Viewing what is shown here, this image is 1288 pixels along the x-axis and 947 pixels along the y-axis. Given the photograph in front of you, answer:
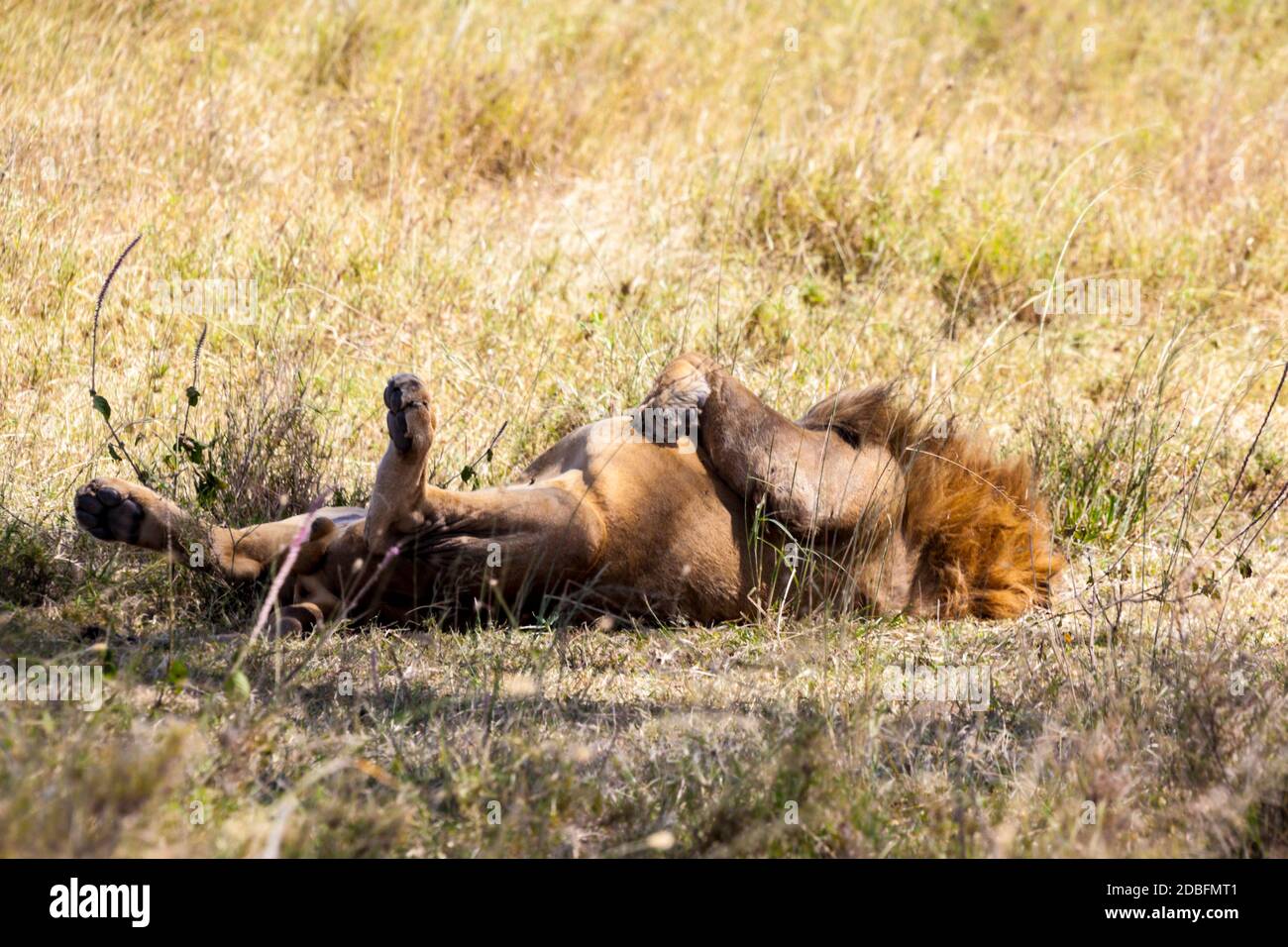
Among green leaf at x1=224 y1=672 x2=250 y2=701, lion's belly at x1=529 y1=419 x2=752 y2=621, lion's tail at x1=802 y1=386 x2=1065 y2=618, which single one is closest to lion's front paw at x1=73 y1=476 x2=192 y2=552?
green leaf at x1=224 y1=672 x2=250 y2=701

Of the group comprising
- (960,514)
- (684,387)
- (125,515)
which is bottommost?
(960,514)

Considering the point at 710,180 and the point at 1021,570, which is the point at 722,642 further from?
the point at 710,180

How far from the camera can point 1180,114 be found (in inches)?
357

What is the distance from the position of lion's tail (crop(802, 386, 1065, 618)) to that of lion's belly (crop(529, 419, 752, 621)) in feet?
1.97

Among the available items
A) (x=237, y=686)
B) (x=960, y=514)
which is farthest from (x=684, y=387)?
(x=237, y=686)

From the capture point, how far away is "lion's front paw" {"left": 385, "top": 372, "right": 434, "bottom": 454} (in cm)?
411

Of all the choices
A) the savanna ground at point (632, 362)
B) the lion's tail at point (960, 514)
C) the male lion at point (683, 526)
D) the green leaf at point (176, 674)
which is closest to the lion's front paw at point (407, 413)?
the male lion at point (683, 526)

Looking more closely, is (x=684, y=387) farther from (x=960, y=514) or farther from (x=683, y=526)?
(x=960, y=514)

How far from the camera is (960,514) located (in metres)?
5.07

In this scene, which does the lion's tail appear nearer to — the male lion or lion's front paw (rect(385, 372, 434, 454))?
the male lion

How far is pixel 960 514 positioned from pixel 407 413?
2.05 metres

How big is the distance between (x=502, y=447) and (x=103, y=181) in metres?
2.54
